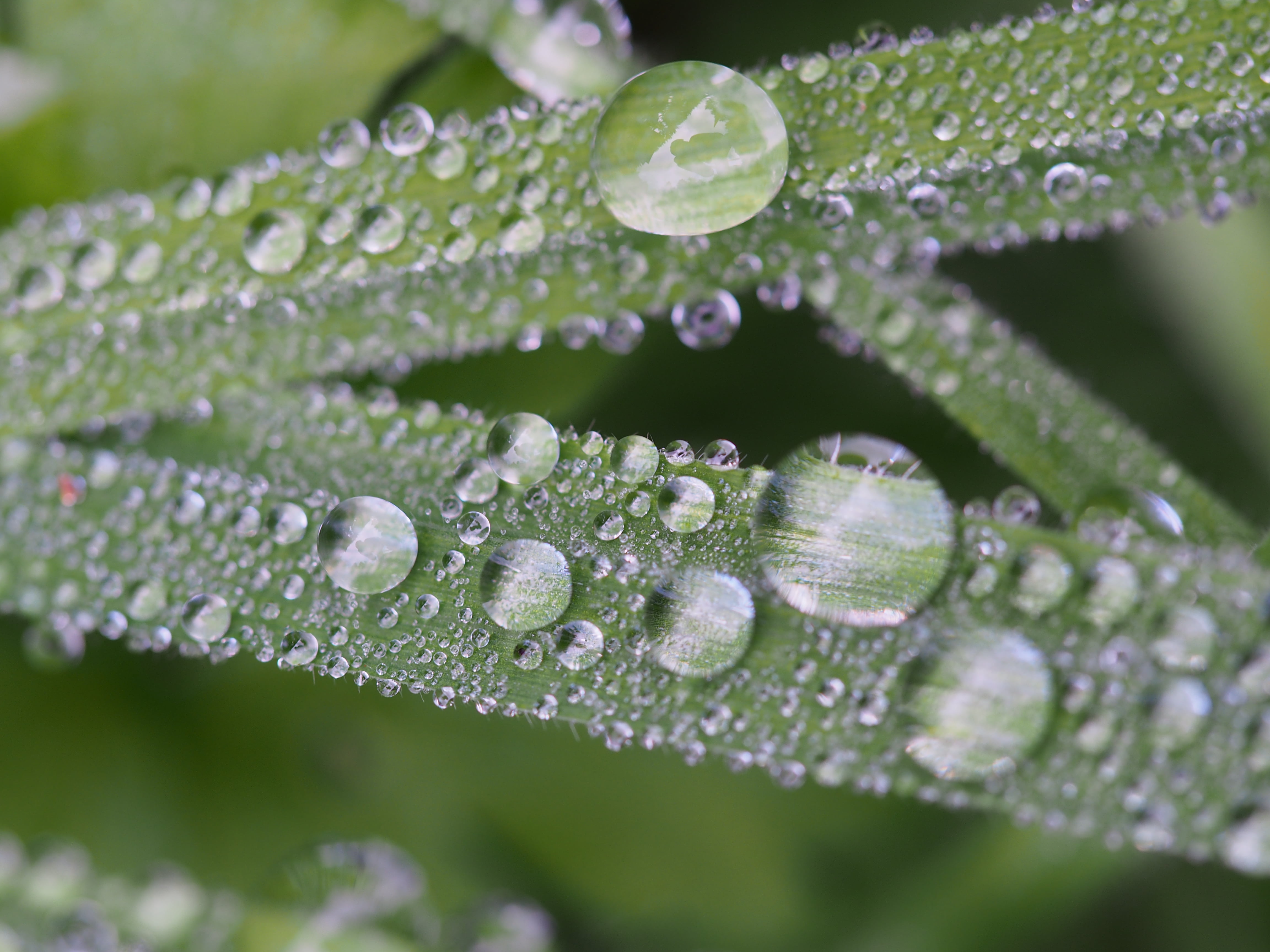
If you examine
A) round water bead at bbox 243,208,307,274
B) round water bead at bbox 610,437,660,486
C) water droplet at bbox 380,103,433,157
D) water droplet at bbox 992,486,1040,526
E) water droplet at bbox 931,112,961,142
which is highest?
water droplet at bbox 931,112,961,142

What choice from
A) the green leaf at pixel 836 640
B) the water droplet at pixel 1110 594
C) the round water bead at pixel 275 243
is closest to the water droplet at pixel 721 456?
the green leaf at pixel 836 640

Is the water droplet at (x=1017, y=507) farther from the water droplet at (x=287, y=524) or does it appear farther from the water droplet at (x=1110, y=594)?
the water droplet at (x=287, y=524)

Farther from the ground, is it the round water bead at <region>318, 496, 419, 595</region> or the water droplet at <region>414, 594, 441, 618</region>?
the round water bead at <region>318, 496, 419, 595</region>

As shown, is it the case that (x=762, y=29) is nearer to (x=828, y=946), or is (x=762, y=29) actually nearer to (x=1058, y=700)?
(x=1058, y=700)

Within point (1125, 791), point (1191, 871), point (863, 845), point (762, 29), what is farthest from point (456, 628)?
point (1191, 871)

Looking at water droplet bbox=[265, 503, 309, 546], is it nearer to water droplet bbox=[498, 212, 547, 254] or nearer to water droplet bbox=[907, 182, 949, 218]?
water droplet bbox=[498, 212, 547, 254]

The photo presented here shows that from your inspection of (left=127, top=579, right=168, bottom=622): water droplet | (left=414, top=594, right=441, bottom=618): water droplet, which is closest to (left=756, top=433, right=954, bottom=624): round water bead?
(left=414, top=594, right=441, bottom=618): water droplet

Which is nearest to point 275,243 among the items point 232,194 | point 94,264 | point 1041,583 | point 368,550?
point 232,194

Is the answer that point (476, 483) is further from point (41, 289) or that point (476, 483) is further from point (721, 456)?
point (41, 289)
